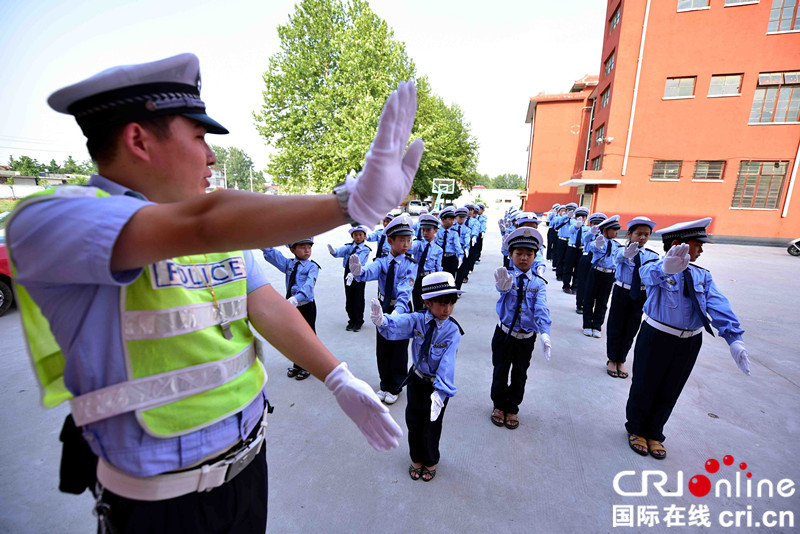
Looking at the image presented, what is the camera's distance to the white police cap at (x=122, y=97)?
2.88ft

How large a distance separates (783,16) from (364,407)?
87.6 ft

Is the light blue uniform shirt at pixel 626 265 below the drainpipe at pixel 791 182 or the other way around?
below

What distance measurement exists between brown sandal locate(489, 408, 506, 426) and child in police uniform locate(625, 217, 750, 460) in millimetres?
1134

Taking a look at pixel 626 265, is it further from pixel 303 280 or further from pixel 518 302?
pixel 303 280

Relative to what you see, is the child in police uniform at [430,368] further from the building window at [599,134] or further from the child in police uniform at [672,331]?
the building window at [599,134]

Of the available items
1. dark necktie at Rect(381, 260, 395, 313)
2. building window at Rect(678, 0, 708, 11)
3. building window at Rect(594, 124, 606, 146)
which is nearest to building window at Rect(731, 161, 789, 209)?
building window at Rect(594, 124, 606, 146)

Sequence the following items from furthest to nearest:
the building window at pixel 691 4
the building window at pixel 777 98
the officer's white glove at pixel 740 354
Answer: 1. the building window at pixel 691 4
2. the building window at pixel 777 98
3. the officer's white glove at pixel 740 354

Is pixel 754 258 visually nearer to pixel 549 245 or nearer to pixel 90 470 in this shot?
pixel 549 245

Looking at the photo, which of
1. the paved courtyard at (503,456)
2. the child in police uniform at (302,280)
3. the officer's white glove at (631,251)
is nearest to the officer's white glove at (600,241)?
the officer's white glove at (631,251)

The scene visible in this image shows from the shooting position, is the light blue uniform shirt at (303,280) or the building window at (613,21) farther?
the building window at (613,21)

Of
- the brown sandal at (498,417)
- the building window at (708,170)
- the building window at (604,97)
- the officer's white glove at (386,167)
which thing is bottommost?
the brown sandal at (498,417)

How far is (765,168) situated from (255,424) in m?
25.4

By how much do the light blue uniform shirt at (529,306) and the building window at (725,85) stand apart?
21847 mm

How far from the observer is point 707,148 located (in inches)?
698
